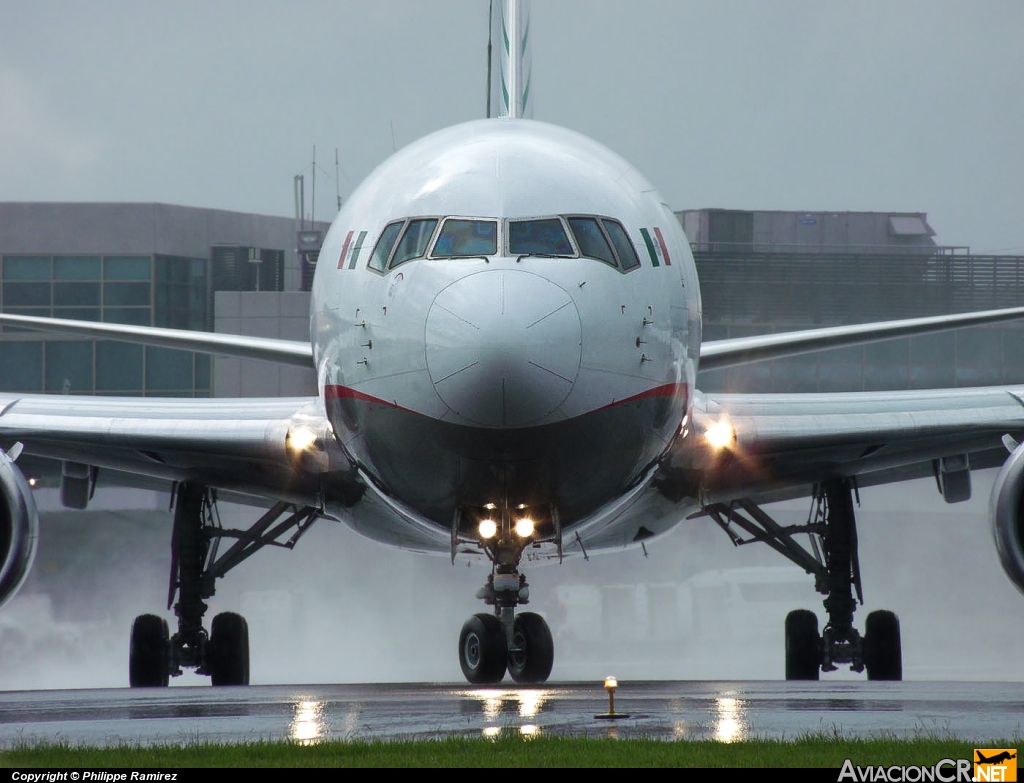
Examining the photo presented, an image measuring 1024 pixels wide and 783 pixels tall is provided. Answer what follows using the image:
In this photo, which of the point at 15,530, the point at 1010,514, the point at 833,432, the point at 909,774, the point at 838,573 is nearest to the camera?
the point at 909,774

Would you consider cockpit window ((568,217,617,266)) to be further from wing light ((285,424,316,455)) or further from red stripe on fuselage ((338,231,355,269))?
wing light ((285,424,316,455))

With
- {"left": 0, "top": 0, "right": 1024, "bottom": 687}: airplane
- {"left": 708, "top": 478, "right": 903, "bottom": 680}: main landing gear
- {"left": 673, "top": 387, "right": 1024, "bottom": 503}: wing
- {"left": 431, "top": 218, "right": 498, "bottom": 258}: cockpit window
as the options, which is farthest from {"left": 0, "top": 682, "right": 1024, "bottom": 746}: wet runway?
{"left": 708, "top": 478, "right": 903, "bottom": 680}: main landing gear

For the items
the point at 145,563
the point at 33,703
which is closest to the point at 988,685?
the point at 33,703

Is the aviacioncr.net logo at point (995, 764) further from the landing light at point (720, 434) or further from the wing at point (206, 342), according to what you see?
the wing at point (206, 342)

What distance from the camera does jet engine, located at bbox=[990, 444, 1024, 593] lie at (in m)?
14.3

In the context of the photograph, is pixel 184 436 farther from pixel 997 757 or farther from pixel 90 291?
pixel 90 291

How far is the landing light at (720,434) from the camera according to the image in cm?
1552

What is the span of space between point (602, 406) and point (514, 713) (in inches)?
106

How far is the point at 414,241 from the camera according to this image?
12711mm

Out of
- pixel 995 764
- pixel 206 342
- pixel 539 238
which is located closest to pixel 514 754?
pixel 995 764

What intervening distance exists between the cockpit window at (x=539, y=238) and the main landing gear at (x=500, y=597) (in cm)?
220

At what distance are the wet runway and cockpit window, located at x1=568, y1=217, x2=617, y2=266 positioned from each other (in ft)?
10.4

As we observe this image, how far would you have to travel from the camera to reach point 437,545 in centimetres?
1711

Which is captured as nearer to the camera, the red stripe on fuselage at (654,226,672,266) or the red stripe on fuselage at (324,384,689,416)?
the red stripe on fuselage at (324,384,689,416)
